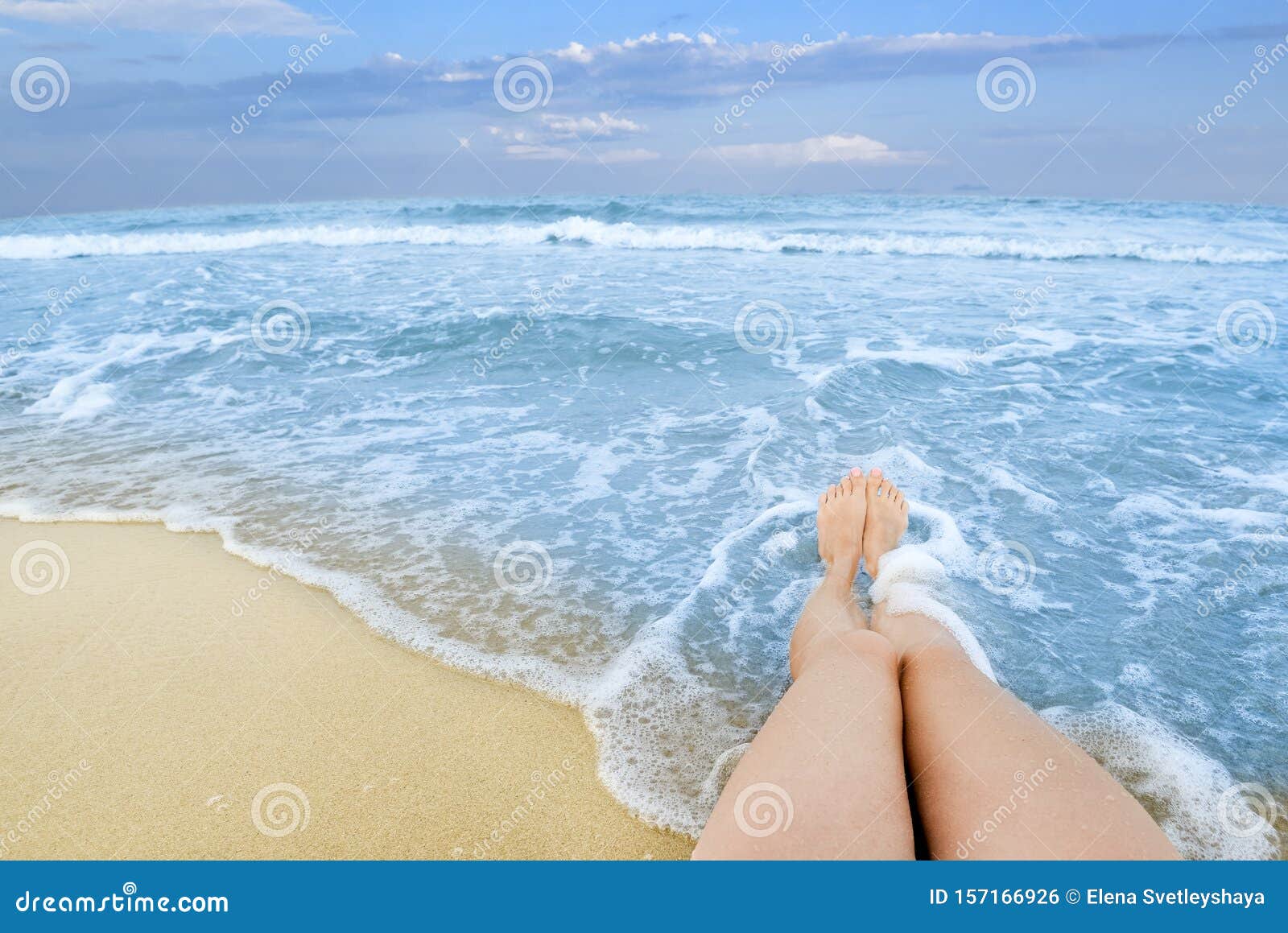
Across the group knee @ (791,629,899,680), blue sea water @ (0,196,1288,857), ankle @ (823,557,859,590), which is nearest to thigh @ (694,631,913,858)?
knee @ (791,629,899,680)

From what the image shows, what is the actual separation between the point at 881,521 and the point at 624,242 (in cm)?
1629

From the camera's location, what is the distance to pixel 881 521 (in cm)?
361

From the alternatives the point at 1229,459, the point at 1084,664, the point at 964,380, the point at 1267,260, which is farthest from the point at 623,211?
the point at 1084,664

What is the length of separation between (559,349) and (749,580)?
4.58m

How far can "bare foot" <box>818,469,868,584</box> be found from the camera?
3.39m

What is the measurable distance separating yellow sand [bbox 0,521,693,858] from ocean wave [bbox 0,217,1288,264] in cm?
1485

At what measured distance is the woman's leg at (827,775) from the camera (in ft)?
5.72

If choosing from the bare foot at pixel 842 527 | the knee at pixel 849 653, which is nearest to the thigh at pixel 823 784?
the knee at pixel 849 653

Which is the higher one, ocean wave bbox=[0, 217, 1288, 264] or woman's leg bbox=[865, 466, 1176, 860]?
ocean wave bbox=[0, 217, 1288, 264]

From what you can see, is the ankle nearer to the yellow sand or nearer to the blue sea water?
the blue sea water

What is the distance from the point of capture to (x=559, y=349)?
7.47 metres

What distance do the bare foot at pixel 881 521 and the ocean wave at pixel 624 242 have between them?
1295cm

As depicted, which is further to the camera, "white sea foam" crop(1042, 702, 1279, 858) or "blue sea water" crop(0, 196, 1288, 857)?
"blue sea water" crop(0, 196, 1288, 857)
